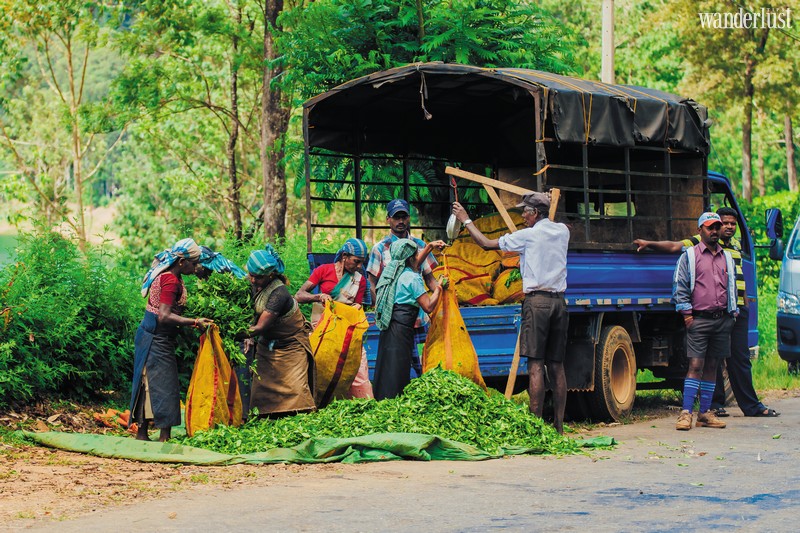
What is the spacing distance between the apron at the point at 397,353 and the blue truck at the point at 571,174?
3.69ft

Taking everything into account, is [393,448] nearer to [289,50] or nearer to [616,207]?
[616,207]

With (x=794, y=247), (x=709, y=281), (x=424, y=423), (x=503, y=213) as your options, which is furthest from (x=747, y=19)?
(x=424, y=423)

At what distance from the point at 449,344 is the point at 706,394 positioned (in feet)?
8.70

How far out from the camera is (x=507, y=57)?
51.0 ft

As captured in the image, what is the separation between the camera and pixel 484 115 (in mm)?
14484

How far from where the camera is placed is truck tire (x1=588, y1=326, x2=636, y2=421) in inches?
452

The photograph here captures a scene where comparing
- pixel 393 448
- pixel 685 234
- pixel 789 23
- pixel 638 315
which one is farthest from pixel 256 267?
pixel 789 23

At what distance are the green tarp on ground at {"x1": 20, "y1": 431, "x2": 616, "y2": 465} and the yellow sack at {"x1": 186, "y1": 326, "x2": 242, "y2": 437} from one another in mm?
481

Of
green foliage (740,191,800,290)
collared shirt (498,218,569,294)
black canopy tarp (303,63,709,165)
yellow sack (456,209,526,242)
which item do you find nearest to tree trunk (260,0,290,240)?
black canopy tarp (303,63,709,165)

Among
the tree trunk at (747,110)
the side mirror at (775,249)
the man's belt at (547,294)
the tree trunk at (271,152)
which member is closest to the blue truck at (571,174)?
the side mirror at (775,249)

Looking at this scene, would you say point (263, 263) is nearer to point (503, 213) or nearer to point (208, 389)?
point (208, 389)

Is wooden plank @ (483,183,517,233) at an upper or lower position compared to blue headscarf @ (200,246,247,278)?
upper

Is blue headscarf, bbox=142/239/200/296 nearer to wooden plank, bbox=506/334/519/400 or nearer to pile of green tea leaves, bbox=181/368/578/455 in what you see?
pile of green tea leaves, bbox=181/368/578/455

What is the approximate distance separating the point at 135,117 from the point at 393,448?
17.2 meters
